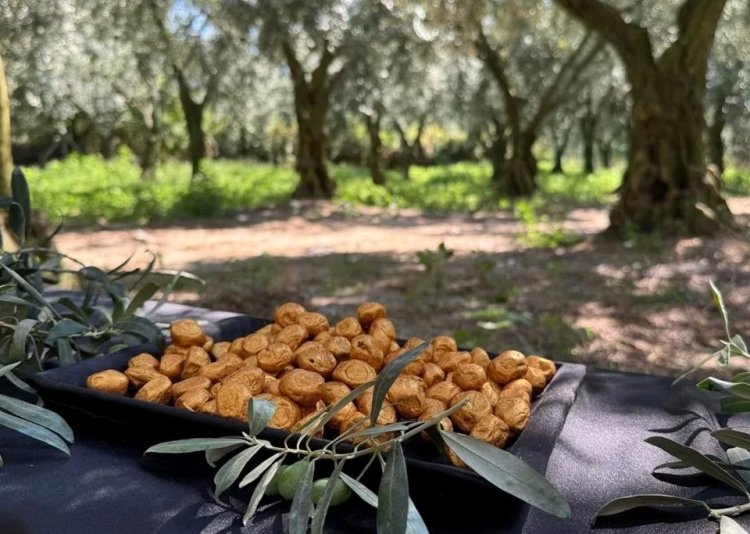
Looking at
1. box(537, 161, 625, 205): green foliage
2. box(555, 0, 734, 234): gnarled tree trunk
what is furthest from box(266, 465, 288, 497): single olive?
box(537, 161, 625, 205): green foliage

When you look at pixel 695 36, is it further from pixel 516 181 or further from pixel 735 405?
pixel 516 181

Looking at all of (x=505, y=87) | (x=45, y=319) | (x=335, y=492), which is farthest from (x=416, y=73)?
(x=335, y=492)

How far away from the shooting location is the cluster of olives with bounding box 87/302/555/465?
103 centimetres

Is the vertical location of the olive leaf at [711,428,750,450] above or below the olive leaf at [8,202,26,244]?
below

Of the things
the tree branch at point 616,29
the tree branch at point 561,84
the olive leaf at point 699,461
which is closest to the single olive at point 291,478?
the olive leaf at point 699,461

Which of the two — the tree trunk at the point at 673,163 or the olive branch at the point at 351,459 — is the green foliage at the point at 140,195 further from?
the olive branch at the point at 351,459

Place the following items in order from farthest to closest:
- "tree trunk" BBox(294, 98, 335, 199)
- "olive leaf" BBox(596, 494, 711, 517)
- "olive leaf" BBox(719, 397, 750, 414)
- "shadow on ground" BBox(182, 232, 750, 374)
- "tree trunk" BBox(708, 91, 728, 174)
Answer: "tree trunk" BBox(708, 91, 728, 174), "tree trunk" BBox(294, 98, 335, 199), "shadow on ground" BBox(182, 232, 750, 374), "olive leaf" BBox(719, 397, 750, 414), "olive leaf" BBox(596, 494, 711, 517)

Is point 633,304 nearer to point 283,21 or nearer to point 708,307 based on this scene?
point 708,307

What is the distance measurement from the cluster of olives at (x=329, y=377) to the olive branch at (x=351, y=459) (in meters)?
0.05

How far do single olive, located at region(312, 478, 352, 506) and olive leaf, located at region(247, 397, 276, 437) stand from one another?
0.10 m

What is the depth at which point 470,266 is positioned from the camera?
597 cm

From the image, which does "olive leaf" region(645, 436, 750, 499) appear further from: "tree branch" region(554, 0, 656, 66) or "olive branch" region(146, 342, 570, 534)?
"tree branch" region(554, 0, 656, 66)

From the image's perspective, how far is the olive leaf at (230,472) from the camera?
0.87 meters

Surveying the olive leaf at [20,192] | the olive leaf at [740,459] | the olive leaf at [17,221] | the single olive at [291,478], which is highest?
the olive leaf at [20,192]
